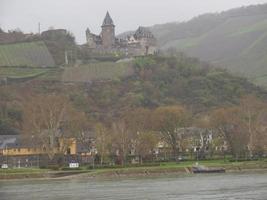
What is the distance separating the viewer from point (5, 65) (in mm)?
179125

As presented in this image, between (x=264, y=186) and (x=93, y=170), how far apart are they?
114 ft

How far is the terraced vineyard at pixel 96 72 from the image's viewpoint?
181 metres

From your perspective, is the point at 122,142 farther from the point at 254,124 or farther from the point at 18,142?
the point at 18,142

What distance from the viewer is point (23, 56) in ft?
618

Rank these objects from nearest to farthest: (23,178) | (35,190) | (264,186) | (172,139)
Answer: (264,186) < (35,190) < (23,178) < (172,139)

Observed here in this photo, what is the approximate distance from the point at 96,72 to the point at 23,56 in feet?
69.9

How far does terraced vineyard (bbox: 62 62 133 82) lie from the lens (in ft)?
595

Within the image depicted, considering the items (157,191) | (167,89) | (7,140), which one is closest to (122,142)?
(7,140)

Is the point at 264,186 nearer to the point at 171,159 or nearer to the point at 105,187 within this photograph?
the point at 105,187

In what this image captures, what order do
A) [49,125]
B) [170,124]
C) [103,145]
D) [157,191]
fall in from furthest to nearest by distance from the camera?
[170,124] < [103,145] < [49,125] < [157,191]

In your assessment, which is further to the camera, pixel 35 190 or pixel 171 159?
pixel 171 159

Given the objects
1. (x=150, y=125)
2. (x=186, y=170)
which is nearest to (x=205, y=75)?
(x=150, y=125)

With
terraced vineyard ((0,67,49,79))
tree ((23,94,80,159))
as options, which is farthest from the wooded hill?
tree ((23,94,80,159))

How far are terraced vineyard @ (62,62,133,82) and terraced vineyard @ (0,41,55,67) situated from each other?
911cm
